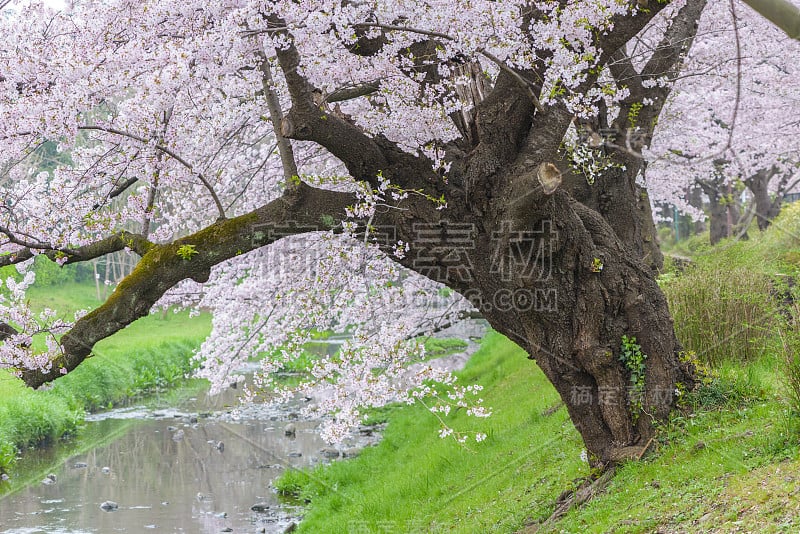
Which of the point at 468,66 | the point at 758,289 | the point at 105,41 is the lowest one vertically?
the point at 758,289

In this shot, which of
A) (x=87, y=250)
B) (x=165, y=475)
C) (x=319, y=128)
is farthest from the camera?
(x=165, y=475)

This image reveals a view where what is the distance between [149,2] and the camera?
6336mm

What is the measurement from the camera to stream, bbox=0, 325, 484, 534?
10.8 meters

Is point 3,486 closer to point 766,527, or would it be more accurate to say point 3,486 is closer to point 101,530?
point 101,530

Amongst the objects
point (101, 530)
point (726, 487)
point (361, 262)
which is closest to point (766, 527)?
point (726, 487)

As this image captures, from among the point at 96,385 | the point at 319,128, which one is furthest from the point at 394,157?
the point at 96,385

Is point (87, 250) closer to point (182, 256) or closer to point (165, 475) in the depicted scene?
point (182, 256)

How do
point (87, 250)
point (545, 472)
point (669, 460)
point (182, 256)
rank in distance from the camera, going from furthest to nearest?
1. point (545, 472)
2. point (87, 250)
3. point (182, 256)
4. point (669, 460)

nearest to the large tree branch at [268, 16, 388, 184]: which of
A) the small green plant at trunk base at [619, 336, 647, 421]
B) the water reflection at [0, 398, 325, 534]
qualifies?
the small green plant at trunk base at [619, 336, 647, 421]

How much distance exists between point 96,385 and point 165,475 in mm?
6344

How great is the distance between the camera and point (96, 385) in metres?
18.4

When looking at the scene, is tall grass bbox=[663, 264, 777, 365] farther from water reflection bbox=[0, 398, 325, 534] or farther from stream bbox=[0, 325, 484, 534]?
water reflection bbox=[0, 398, 325, 534]

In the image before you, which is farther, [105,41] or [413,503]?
[413,503]

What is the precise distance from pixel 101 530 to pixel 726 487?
8.92 m
